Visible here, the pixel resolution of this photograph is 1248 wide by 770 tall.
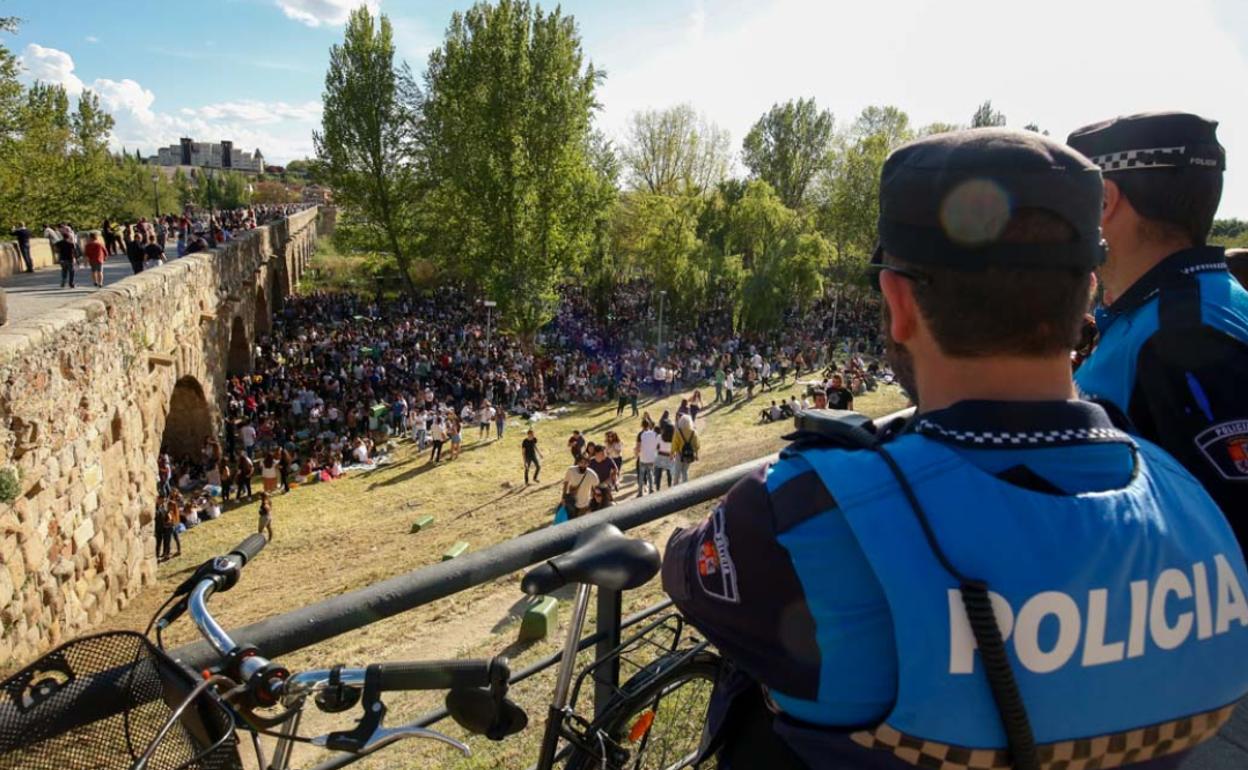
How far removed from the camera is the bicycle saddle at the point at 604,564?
5.65 feet

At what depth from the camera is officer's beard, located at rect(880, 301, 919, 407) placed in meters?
1.22

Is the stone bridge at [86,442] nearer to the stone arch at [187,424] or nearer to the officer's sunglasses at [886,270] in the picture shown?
the stone arch at [187,424]

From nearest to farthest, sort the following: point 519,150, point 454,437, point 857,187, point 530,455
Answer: point 530,455
point 454,437
point 519,150
point 857,187

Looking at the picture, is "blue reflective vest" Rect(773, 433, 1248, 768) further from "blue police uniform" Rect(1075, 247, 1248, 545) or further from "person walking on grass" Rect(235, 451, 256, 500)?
"person walking on grass" Rect(235, 451, 256, 500)

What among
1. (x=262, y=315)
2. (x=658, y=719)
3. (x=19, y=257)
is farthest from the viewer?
(x=262, y=315)

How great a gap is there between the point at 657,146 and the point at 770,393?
24.2 m

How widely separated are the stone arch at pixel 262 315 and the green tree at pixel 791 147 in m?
29.8

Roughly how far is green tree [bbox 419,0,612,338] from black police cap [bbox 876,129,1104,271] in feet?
90.1

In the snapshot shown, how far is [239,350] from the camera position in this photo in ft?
84.6

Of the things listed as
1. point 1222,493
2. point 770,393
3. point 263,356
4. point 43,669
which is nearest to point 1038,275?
point 1222,493

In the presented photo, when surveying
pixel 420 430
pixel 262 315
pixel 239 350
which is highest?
pixel 262 315

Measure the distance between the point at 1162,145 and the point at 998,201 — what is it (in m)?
1.27

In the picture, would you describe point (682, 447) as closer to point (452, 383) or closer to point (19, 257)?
point (452, 383)

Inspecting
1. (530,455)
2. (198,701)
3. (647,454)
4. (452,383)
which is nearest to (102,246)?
(530,455)
